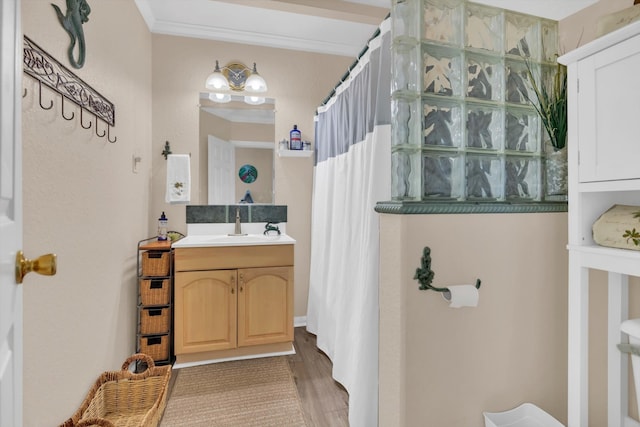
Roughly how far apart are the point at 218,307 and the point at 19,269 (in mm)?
1684

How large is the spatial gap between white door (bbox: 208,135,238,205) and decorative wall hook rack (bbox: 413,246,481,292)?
6.56ft

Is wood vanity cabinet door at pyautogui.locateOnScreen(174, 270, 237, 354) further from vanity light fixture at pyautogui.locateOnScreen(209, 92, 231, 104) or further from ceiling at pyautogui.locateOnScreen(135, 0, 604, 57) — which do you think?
ceiling at pyautogui.locateOnScreen(135, 0, 604, 57)

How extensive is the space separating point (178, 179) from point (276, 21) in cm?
154

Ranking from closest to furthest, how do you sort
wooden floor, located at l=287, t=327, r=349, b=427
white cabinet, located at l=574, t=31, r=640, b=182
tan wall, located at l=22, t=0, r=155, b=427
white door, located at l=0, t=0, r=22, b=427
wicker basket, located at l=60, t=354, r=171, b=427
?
white door, located at l=0, t=0, r=22, b=427, white cabinet, located at l=574, t=31, r=640, b=182, tan wall, located at l=22, t=0, r=155, b=427, wicker basket, located at l=60, t=354, r=171, b=427, wooden floor, located at l=287, t=327, r=349, b=427

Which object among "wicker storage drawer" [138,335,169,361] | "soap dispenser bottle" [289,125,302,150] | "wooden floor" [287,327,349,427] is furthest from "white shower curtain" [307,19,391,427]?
"wicker storage drawer" [138,335,169,361]

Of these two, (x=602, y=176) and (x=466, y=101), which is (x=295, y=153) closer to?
(x=466, y=101)

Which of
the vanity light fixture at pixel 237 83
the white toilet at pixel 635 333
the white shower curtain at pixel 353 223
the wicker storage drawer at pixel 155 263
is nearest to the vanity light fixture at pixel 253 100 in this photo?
the vanity light fixture at pixel 237 83

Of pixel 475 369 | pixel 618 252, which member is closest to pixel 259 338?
pixel 475 369

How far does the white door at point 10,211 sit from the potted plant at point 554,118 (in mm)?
1693

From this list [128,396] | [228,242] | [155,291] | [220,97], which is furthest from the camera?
[220,97]

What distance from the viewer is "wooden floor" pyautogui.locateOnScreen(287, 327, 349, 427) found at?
66.0 inches

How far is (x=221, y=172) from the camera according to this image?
275cm

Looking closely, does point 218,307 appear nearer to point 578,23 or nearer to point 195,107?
point 195,107

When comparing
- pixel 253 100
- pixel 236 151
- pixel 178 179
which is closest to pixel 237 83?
pixel 253 100
